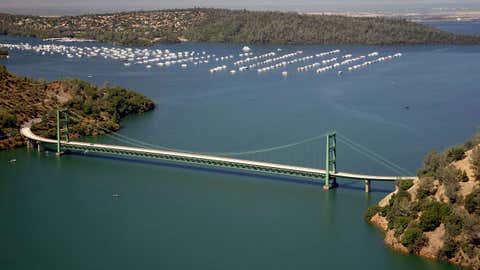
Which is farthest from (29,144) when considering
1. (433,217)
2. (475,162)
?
(475,162)

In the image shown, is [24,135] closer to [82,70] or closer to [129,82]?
[129,82]

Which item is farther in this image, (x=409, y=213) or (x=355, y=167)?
(x=355, y=167)

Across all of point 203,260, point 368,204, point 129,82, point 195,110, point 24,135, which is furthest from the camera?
point 129,82

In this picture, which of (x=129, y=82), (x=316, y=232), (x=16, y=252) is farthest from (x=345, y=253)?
(x=129, y=82)

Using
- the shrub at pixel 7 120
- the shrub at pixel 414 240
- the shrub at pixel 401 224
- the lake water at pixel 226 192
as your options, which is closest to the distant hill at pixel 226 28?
the lake water at pixel 226 192

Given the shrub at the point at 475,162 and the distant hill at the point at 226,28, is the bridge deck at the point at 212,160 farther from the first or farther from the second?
the distant hill at the point at 226,28

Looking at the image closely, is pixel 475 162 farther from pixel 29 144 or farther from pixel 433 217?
pixel 29 144

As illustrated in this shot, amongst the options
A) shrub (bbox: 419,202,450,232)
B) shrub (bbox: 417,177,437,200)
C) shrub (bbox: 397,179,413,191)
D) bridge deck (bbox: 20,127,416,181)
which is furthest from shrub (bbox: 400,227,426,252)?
bridge deck (bbox: 20,127,416,181)

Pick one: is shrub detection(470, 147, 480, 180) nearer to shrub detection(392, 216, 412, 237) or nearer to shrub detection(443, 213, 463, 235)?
shrub detection(443, 213, 463, 235)
